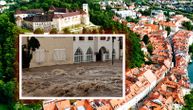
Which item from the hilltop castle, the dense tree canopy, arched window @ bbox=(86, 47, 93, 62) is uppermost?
arched window @ bbox=(86, 47, 93, 62)

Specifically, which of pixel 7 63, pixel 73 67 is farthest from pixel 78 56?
pixel 7 63

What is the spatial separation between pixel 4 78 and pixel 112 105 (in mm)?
2131

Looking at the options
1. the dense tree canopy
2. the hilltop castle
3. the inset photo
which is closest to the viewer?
the inset photo

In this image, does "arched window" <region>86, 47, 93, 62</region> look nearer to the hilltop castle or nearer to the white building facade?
the white building facade

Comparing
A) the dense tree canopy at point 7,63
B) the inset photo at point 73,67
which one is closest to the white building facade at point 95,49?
the inset photo at point 73,67

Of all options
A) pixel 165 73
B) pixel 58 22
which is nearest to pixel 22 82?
pixel 165 73

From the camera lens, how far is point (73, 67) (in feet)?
5.64

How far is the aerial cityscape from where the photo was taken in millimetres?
1726

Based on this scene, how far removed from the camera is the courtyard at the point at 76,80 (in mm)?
1729

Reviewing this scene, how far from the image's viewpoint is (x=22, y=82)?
5.67 feet

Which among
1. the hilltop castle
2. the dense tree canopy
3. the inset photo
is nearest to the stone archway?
the inset photo

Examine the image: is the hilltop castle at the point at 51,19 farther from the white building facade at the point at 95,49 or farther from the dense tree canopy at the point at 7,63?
the white building facade at the point at 95,49

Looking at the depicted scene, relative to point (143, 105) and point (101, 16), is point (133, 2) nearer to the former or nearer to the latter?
point (101, 16)

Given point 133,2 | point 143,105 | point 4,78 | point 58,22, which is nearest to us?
point 143,105
